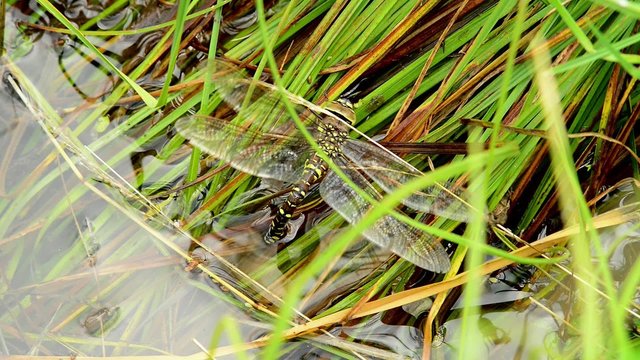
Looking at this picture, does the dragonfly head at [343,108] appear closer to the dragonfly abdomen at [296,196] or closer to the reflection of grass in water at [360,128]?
the reflection of grass in water at [360,128]

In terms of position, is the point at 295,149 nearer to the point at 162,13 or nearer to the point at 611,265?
the point at 162,13

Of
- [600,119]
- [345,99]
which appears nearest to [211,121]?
[345,99]

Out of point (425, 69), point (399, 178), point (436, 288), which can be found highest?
point (425, 69)

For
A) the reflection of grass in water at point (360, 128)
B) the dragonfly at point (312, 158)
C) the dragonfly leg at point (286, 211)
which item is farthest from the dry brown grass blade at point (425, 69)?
the dragonfly leg at point (286, 211)

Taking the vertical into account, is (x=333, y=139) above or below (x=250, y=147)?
above

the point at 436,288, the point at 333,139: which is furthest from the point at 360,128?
the point at 436,288

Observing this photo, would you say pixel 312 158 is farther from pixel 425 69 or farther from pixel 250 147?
pixel 425 69
